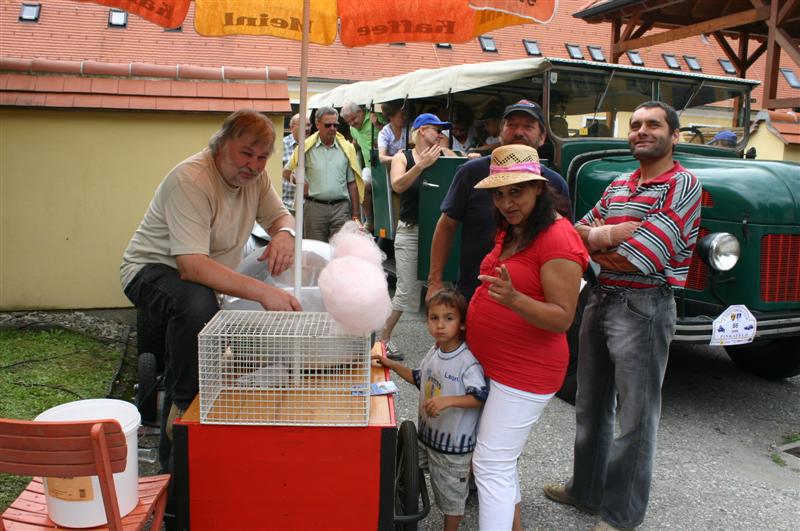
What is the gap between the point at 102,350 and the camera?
4844mm

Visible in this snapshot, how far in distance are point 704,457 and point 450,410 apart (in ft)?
6.78

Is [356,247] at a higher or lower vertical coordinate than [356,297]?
higher

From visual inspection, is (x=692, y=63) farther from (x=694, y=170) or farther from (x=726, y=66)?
(x=694, y=170)

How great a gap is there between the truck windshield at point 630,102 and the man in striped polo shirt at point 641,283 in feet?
7.49

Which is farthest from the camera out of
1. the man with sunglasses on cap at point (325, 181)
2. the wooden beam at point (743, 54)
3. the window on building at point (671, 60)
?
the window on building at point (671, 60)

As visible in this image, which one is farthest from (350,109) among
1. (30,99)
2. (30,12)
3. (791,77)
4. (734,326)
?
(791,77)

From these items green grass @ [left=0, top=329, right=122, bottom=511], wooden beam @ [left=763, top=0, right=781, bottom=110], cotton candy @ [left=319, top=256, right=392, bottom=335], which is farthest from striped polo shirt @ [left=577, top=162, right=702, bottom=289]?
wooden beam @ [left=763, top=0, right=781, bottom=110]

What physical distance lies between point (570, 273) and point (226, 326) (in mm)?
1160

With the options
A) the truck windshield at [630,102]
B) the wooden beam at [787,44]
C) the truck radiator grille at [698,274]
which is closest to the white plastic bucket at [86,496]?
the truck radiator grille at [698,274]

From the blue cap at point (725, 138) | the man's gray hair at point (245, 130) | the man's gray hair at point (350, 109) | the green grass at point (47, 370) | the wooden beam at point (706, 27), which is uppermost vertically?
the wooden beam at point (706, 27)

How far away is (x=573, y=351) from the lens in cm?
409

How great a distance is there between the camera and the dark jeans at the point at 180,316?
2439 millimetres

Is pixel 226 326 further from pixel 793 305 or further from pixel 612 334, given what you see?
pixel 793 305

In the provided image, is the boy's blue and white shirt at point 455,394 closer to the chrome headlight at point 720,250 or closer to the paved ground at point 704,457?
the paved ground at point 704,457
